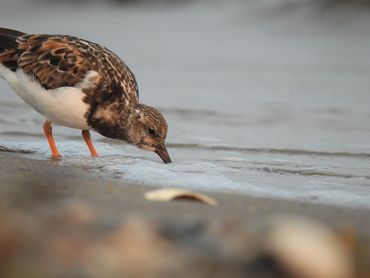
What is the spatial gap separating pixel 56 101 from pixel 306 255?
2807mm

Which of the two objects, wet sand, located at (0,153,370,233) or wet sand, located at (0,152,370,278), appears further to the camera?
wet sand, located at (0,153,370,233)

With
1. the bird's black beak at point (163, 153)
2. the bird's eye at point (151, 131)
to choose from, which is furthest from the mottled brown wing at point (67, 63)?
the bird's black beak at point (163, 153)

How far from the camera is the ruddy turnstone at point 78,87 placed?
436cm

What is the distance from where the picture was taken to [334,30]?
1136 centimetres

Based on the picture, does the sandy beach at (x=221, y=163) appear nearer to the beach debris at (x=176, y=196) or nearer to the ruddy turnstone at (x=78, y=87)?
the beach debris at (x=176, y=196)

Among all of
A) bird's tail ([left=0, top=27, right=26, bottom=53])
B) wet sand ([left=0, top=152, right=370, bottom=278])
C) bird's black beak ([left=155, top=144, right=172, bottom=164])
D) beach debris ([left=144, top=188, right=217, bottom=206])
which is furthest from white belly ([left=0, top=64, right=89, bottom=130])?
beach debris ([left=144, top=188, right=217, bottom=206])

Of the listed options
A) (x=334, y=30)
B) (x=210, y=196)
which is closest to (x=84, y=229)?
(x=210, y=196)

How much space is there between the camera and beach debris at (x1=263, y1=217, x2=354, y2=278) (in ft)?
5.77

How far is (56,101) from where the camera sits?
171 inches

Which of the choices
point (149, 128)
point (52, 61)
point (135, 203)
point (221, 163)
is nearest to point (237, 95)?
point (221, 163)

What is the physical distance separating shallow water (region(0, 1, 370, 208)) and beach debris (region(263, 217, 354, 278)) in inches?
54.7

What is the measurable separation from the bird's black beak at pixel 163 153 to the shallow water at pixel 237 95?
0.10 meters

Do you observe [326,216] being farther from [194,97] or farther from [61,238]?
[194,97]

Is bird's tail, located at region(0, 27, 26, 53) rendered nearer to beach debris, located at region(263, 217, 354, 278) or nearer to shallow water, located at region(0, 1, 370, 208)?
shallow water, located at region(0, 1, 370, 208)
